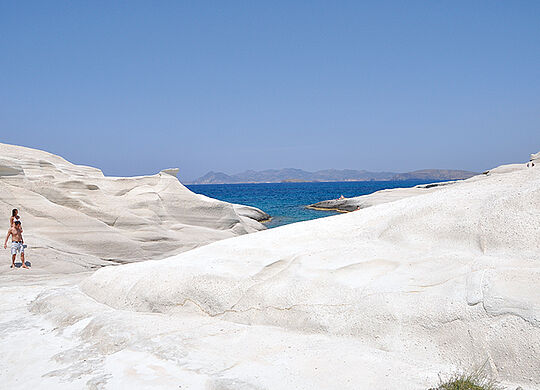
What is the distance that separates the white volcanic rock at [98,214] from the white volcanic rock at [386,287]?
718 cm

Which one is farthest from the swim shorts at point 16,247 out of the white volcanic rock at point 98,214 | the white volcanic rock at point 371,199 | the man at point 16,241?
the white volcanic rock at point 371,199

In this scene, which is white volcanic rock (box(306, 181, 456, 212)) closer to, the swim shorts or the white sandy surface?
the swim shorts

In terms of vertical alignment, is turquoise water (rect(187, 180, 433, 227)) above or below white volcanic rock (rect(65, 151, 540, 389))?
below

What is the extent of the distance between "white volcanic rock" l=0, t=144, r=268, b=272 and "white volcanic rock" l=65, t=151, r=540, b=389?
718cm

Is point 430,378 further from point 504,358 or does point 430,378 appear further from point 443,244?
point 443,244

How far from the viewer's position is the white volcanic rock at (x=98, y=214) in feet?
47.9

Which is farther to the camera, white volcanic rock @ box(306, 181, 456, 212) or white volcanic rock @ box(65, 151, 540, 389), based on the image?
white volcanic rock @ box(306, 181, 456, 212)

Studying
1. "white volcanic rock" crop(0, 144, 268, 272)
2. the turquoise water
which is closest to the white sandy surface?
"white volcanic rock" crop(0, 144, 268, 272)

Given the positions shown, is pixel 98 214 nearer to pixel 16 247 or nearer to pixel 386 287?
pixel 16 247

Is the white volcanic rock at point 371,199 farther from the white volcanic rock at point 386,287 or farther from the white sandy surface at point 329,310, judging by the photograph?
the white sandy surface at point 329,310

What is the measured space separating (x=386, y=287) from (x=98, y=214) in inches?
574

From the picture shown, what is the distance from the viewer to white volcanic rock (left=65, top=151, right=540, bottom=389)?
178 inches

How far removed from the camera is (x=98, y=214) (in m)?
17.3

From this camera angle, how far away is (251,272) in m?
6.76
